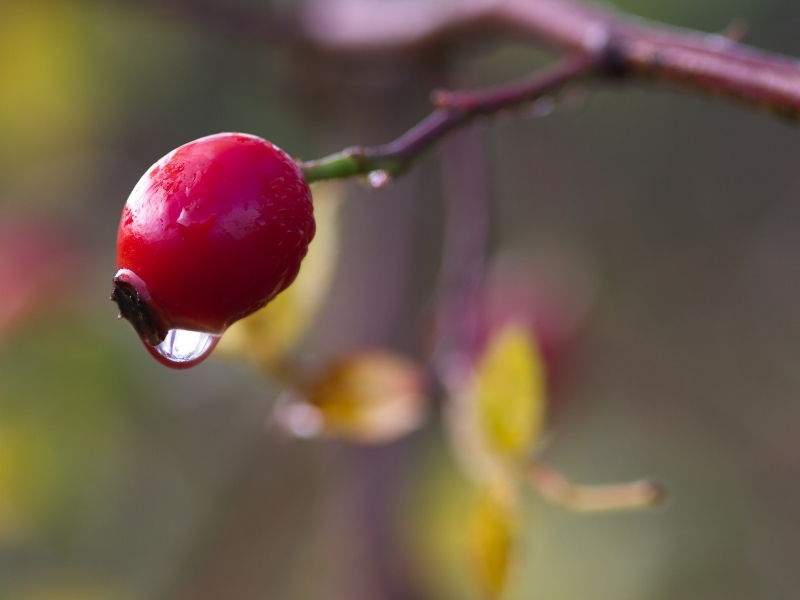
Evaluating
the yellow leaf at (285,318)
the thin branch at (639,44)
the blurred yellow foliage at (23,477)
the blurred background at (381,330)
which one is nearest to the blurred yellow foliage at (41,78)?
the blurred background at (381,330)

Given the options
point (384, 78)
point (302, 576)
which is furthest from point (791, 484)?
point (384, 78)

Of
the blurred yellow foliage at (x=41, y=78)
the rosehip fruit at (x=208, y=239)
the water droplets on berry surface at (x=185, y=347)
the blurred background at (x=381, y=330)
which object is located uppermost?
the rosehip fruit at (x=208, y=239)

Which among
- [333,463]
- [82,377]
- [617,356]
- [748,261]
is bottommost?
[617,356]

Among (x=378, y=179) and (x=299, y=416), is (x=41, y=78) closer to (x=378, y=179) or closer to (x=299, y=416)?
(x=299, y=416)

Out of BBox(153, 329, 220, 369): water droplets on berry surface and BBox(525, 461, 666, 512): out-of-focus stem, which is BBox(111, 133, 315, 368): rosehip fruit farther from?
BBox(525, 461, 666, 512): out-of-focus stem

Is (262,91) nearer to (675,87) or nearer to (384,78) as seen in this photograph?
(384,78)

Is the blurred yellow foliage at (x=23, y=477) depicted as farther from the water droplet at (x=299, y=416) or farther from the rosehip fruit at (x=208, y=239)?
the rosehip fruit at (x=208, y=239)
